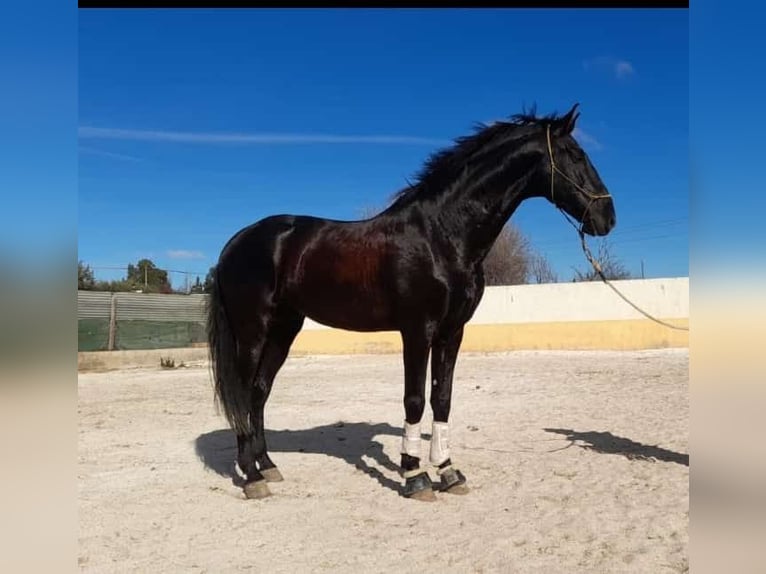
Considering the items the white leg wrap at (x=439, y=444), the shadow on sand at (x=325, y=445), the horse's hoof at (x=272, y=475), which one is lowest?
the shadow on sand at (x=325, y=445)

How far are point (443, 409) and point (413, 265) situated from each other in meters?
1.17

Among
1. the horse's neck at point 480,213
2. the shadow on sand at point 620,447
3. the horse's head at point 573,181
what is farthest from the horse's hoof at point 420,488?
the horse's head at point 573,181

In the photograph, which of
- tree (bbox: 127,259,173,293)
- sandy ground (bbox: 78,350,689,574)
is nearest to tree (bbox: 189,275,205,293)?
tree (bbox: 127,259,173,293)

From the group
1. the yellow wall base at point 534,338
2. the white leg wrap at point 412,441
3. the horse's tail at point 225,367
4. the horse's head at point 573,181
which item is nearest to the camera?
the horse's head at point 573,181

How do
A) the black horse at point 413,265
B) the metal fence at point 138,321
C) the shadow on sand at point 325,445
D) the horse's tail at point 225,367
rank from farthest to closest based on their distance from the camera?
the metal fence at point 138,321 → the shadow on sand at point 325,445 → the horse's tail at point 225,367 → the black horse at point 413,265

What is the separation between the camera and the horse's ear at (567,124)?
13.0 ft

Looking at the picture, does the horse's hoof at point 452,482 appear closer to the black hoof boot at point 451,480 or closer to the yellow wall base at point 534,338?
the black hoof boot at point 451,480

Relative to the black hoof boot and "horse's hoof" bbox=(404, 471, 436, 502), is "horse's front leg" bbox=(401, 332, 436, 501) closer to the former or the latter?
"horse's hoof" bbox=(404, 471, 436, 502)

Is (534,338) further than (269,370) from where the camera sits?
Yes

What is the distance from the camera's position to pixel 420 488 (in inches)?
163

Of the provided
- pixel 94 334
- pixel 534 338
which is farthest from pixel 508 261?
pixel 94 334

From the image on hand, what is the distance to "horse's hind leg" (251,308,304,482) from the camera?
4789 mm

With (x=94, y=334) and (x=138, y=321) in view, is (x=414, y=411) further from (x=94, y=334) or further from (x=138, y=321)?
(x=138, y=321)

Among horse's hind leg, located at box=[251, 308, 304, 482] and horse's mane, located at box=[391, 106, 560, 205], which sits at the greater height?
horse's mane, located at box=[391, 106, 560, 205]
